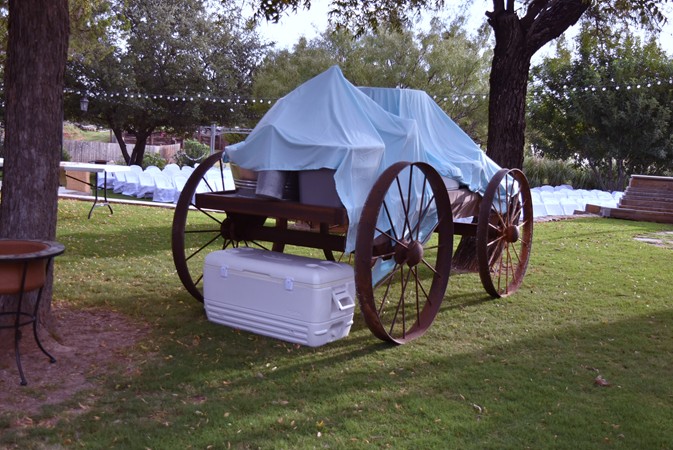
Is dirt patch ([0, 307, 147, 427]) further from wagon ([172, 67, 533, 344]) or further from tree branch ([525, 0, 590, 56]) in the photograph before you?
tree branch ([525, 0, 590, 56])

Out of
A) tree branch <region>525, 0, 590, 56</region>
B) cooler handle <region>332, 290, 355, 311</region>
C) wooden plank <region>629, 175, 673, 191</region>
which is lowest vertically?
cooler handle <region>332, 290, 355, 311</region>

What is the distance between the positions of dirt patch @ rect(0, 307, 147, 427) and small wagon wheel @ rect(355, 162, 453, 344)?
5.70ft

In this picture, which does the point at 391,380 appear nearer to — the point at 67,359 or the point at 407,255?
the point at 407,255

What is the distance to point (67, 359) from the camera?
4.90 meters

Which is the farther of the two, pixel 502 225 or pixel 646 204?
pixel 646 204

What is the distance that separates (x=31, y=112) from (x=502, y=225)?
4.58 m

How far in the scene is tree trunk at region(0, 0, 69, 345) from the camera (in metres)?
4.91

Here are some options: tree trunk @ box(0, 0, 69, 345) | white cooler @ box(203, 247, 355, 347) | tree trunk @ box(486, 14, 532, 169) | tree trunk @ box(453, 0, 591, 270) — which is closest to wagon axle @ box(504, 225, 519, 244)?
tree trunk @ box(453, 0, 591, 270)

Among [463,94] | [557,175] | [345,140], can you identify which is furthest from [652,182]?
[345,140]

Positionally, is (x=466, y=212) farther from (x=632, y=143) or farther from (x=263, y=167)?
(x=632, y=143)

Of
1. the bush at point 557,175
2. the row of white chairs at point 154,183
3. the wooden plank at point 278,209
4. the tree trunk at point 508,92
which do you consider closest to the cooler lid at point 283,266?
the wooden plank at point 278,209

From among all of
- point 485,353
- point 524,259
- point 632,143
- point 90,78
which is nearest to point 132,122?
point 90,78

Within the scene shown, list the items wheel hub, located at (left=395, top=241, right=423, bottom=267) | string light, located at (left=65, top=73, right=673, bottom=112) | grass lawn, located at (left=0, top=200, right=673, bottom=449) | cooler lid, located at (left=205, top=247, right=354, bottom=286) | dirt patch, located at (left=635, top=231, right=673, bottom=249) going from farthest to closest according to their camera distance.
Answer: string light, located at (left=65, top=73, right=673, bottom=112), dirt patch, located at (left=635, top=231, right=673, bottom=249), wheel hub, located at (left=395, top=241, right=423, bottom=267), cooler lid, located at (left=205, top=247, right=354, bottom=286), grass lawn, located at (left=0, top=200, right=673, bottom=449)

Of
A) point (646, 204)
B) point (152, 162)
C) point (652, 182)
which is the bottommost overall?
point (646, 204)
